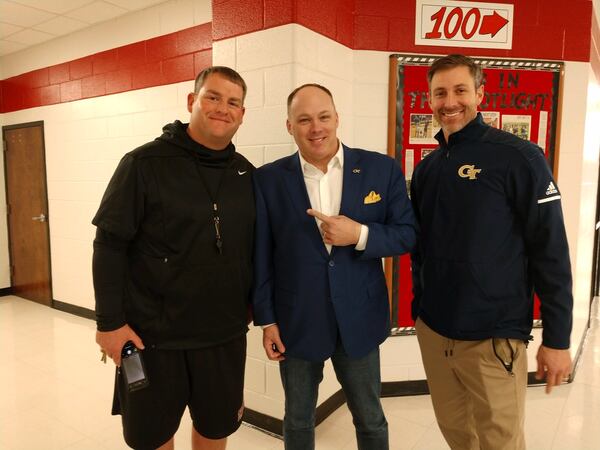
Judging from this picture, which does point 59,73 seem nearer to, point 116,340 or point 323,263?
point 116,340

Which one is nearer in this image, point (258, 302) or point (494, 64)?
point (258, 302)

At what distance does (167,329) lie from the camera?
60.6 inches

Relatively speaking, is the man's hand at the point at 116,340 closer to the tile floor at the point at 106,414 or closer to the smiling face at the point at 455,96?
the tile floor at the point at 106,414

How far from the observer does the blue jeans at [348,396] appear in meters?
1.59

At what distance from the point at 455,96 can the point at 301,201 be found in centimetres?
67

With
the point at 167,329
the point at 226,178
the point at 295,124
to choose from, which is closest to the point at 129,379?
the point at 167,329

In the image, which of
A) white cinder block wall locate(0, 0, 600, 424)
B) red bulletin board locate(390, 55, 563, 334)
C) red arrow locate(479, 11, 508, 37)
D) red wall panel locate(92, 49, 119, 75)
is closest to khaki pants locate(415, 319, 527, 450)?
white cinder block wall locate(0, 0, 600, 424)

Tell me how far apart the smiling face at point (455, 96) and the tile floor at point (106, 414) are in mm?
1764

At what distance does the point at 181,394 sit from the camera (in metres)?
1.60

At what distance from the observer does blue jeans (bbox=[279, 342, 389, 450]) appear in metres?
1.59

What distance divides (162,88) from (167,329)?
2.93 meters

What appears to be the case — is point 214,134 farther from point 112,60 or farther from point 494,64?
point 112,60

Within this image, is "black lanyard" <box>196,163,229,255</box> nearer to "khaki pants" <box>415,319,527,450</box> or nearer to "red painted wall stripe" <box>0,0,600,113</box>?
"khaki pants" <box>415,319,527,450</box>

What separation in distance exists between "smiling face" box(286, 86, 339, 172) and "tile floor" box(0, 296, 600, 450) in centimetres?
168
